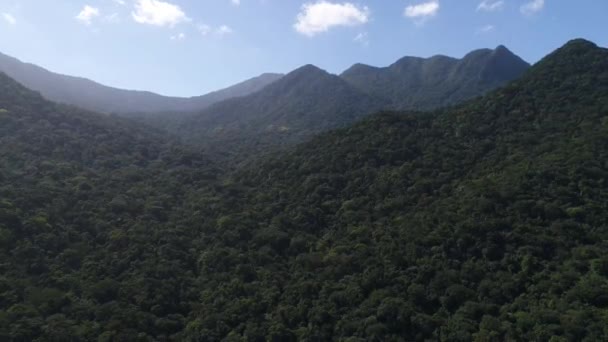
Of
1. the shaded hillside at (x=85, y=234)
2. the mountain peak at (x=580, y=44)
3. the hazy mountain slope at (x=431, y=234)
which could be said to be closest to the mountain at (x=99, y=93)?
the shaded hillside at (x=85, y=234)

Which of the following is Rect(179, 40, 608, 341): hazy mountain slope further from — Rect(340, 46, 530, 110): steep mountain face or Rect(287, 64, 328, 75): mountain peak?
Rect(287, 64, 328, 75): mountain peak

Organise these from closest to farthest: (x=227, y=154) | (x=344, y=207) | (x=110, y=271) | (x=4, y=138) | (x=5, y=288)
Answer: (x=5, y=288) < (x=110, y=271) < (x=344, y=207) < (x=4, y=138) < (x=227, y=154)

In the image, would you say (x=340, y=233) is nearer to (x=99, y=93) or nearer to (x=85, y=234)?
(x=85, y=234)

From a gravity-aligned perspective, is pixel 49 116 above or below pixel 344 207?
above

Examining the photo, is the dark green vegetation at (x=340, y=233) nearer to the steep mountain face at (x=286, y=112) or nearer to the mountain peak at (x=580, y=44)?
the mountain peak at (x=580, y=44)

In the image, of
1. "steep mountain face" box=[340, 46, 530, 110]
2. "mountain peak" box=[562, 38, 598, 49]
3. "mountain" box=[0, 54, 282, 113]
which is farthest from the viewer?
"mountain" box=[0, 54, 282, 113]

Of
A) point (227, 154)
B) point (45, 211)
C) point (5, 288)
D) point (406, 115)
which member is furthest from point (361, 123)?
point (5, 288)

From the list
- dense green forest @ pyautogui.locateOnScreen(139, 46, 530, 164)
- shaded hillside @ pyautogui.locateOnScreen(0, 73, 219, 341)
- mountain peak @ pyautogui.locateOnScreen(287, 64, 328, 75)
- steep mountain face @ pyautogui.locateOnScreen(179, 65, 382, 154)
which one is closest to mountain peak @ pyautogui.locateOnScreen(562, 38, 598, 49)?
dense green forest @ pyautogui.locateOnScreen(139, 46, 530, 164)

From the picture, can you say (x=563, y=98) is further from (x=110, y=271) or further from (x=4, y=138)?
(x=4, y=138)
